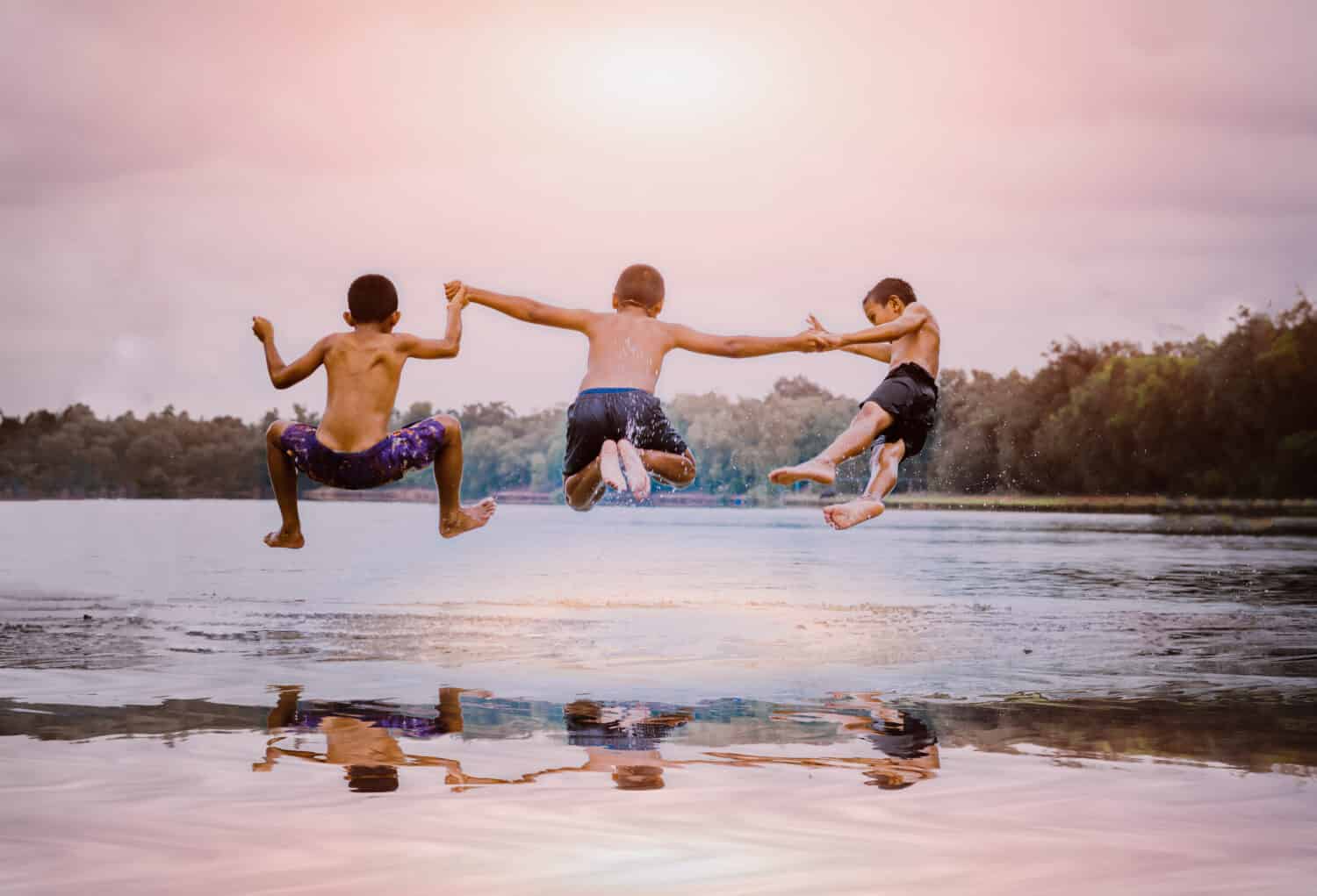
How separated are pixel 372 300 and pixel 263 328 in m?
0.87

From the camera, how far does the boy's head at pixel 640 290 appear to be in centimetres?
1286

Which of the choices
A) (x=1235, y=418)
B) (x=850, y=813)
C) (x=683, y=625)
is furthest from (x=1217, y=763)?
(x=1235, y=418)

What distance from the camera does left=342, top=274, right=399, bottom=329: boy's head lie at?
40.4 feet

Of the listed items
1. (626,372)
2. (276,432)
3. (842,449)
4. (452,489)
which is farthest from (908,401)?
(276,432)

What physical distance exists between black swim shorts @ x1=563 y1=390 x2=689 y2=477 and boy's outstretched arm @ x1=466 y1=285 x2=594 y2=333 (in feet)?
1.80

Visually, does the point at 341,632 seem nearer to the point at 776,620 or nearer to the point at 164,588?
the point at 776,620

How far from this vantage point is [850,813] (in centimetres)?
1327

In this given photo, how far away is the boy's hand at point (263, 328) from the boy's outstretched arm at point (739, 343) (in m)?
2.89

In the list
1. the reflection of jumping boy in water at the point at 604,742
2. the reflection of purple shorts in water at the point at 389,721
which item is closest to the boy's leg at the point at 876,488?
the reflection of jumping boy in water at the point at 604,742

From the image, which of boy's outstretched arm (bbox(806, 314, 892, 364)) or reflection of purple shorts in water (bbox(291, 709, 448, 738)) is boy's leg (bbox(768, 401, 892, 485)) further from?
reflection of purple shorts in water (bbox(291, 709, 448, 738))

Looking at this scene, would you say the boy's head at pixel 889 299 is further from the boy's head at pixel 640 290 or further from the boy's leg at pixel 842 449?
the boy's head at pixel 640 290

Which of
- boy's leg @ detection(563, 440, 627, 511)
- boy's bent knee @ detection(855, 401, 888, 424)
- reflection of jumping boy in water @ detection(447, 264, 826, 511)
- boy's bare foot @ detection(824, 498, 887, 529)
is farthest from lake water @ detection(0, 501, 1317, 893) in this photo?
boy's bent knee @ detection(855, 401, 888, 424)

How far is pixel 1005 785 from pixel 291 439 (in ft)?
21.3

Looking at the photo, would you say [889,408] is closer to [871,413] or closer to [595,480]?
[871,413]
